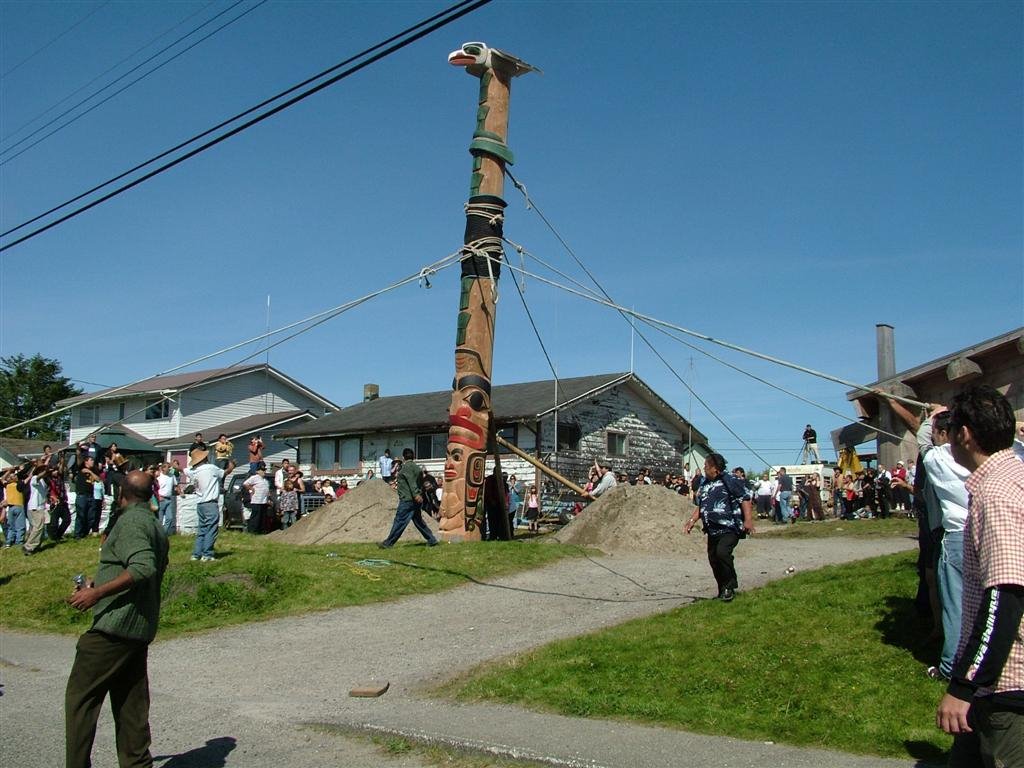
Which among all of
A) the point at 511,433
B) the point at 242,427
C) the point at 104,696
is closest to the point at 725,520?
the point at 104,696

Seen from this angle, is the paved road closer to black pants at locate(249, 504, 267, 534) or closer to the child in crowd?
black pants at locate(249, 504, 267, 534)

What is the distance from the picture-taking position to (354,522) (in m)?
18.0

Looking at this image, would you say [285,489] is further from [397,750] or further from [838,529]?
[397,750]

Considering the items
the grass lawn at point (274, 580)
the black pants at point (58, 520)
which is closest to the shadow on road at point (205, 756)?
the grass lawn at point (274, 580)

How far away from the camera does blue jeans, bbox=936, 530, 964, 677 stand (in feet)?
20.3

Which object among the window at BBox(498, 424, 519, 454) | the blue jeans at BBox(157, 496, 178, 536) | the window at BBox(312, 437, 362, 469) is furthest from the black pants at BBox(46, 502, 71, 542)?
the window at BBox(312, 437, 362, 469)

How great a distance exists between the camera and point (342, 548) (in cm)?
1573

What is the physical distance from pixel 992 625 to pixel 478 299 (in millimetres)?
13116

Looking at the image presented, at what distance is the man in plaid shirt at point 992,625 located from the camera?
10.8ft

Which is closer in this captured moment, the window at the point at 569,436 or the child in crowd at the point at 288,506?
the child in crowd at the point at 288,506

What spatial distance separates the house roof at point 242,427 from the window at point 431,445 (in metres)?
9.97

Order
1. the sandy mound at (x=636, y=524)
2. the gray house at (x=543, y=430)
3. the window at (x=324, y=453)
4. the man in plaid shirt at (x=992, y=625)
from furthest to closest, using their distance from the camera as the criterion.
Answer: the window at (x=324, y=453), the gray house at (x=543, y=430), the sandy mound at (x=636, y=524), the man in plaid shirt at (x=992, y=625)

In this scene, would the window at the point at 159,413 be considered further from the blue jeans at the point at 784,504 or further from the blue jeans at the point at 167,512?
the blue jeans at the point at 784,504

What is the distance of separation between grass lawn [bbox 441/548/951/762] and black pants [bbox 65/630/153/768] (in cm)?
274
